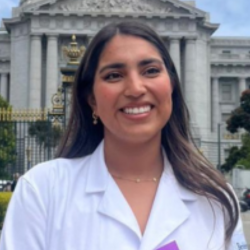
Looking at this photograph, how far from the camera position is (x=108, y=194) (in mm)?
2486

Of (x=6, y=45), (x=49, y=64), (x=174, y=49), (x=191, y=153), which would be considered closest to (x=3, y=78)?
(x=6, y=45)

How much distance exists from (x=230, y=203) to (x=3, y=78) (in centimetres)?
6824

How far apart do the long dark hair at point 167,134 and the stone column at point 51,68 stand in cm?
5733

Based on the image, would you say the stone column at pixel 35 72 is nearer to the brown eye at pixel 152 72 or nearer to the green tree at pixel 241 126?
the green tree at pixel 241 126

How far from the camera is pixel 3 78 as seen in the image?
69.4m

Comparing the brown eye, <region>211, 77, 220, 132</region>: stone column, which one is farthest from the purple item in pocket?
<region>211, 77, 220, 132</region>: stone column

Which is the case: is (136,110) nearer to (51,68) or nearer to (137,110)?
(137,110)

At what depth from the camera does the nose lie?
2557 millimetres

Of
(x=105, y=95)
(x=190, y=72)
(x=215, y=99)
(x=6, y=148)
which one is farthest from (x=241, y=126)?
(x=105, y=95)

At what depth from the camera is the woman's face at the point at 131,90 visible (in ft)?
8.45

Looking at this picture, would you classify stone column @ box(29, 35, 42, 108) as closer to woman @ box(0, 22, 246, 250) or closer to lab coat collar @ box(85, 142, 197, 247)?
woman @ box(0, 22, 246, 250)

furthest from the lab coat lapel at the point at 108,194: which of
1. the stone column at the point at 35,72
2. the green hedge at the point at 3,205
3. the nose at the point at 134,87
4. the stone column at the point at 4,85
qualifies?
the stone column at the point at 4,85

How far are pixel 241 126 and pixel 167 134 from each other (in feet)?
138

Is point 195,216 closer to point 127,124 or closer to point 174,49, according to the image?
point 127,124
